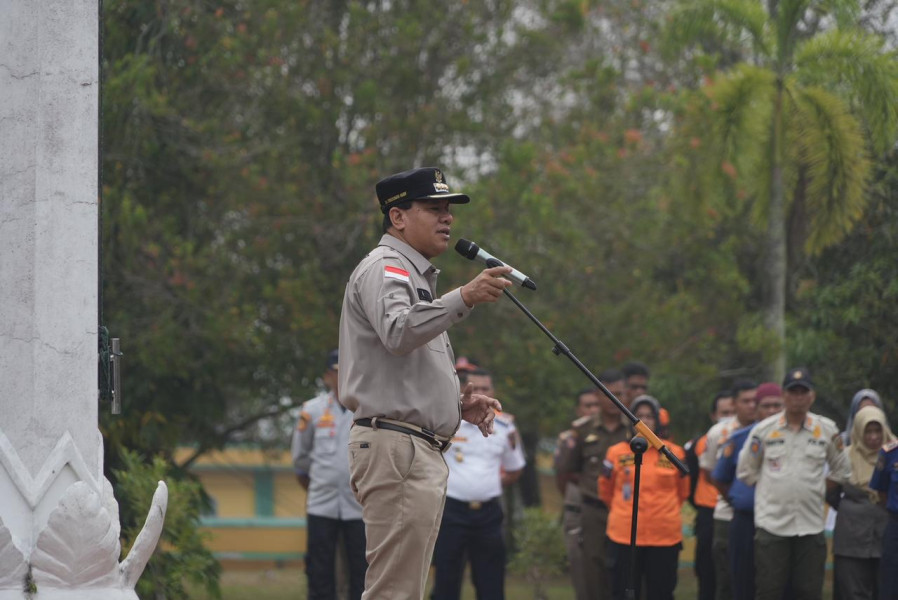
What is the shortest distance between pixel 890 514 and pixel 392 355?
4430 millimetres

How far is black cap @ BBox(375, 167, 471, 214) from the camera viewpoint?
5.23 m

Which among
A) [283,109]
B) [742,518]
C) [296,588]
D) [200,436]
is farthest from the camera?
[296,588]

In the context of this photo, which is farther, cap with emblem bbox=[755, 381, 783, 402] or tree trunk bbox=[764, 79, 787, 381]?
tree trunk bbox=[764, 79, 787, 381]

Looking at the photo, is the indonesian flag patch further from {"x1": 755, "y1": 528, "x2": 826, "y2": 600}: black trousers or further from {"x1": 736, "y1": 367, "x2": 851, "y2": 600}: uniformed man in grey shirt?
{"x1": 755, "y1": 528, "x2": 826, "y2": 600}: black trousers

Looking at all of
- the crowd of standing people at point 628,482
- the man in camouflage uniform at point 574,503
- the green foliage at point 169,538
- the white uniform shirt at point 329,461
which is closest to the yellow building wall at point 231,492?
the crowd of standing people at point 628,482

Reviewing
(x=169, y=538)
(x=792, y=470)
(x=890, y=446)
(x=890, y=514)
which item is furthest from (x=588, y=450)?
(x=169, y=538)

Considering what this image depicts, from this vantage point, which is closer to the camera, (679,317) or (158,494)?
(158,494)

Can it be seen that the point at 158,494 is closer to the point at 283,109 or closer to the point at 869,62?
the point at 283,109

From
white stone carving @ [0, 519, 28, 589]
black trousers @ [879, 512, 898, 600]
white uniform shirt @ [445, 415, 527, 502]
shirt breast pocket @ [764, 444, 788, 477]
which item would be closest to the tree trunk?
white uniform shirt @ [445, 415, 527, 502]

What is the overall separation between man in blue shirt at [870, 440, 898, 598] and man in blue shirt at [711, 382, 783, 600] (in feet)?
4.06

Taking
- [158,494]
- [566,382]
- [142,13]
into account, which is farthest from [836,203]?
[158,494]

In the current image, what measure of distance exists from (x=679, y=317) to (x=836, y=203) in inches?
87.4

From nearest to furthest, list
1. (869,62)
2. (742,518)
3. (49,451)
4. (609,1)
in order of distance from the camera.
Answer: (49,451), (742,518), (869,62), (609,1)

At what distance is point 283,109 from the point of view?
1409 centimetres
